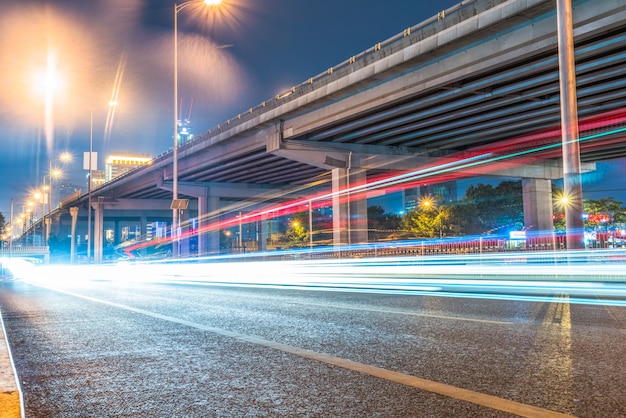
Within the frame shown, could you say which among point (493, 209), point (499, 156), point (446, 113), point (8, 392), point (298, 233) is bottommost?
point (8, 392)

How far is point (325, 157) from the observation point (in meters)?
41.1

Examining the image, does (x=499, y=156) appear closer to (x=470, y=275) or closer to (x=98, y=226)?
(x=470, y=275)

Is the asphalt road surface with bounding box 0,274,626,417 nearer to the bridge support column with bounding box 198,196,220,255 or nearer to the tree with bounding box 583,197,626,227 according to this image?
the bridge support column with bounding box 198,196,220,255

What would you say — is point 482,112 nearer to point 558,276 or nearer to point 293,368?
point 558,276

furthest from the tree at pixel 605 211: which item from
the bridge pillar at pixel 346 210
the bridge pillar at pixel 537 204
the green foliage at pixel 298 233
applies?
the bridge pillar at pixel 346 210

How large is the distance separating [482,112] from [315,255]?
604 inches

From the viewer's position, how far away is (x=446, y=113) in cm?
3234

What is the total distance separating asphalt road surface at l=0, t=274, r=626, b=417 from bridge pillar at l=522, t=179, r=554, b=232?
4231 centimetres

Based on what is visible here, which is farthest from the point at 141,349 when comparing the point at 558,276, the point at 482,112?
the point at 482,112

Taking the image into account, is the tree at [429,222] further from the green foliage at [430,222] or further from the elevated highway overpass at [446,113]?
the elevated highway overpass at [446,113]

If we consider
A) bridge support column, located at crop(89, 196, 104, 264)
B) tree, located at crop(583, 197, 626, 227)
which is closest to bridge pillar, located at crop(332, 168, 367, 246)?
tree, located at crop(583, 197, 626, 227)

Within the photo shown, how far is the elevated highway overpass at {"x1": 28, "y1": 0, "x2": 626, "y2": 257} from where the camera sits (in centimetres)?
2253

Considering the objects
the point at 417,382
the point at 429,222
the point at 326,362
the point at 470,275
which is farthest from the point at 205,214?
the point at 417,382

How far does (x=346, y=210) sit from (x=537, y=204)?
19.6m
